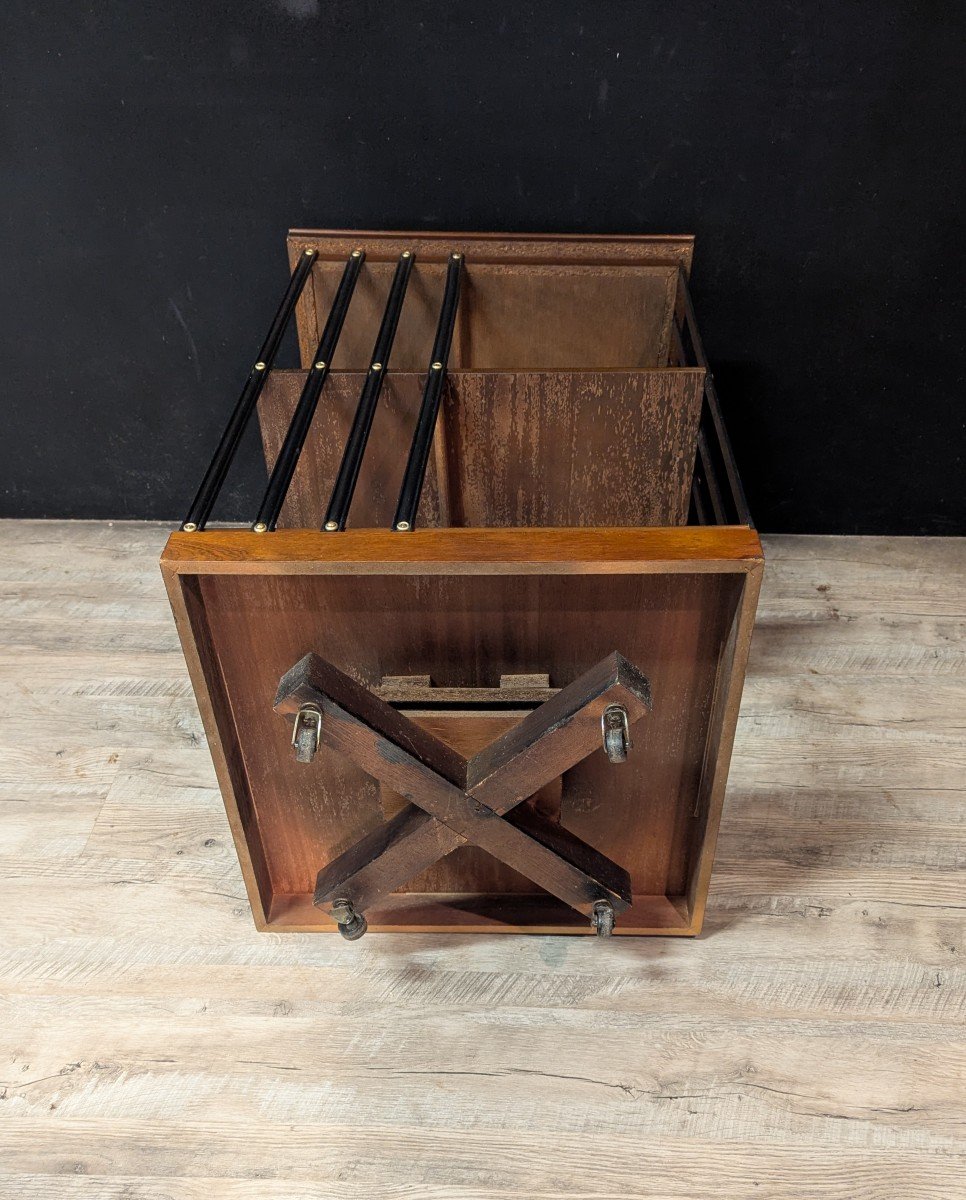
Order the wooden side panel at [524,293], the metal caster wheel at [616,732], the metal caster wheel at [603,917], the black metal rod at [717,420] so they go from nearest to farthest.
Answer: the metal caster wheel at [616,732] < the black metal rod at [717,420] < the metal caster wheel at [603,917] < the wooden side panel at [524,293]

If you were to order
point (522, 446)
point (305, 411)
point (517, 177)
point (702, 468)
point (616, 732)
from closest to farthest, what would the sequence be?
point (616, 732), point (305, 411), point (522, 446), point (702, 468), point (517, 177)

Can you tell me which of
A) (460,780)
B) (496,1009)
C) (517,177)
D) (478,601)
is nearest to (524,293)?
(517,177)

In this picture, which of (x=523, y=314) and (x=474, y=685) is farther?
(x=523, y=314)

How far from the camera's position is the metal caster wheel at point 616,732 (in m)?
0.99

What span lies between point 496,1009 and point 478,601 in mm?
539

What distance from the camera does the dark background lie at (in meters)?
1.56

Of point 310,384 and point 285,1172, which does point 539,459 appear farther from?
point 285,1172

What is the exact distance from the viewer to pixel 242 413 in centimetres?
121

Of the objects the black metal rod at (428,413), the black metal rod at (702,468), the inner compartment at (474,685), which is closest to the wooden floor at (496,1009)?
the inner compartment at (474,685)

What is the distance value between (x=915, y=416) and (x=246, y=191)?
1.27 m

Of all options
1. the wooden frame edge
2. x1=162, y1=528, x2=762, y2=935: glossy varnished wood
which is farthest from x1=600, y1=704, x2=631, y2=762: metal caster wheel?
the wooden frame edge

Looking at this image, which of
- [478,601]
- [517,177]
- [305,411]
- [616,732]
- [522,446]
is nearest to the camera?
[616,732]

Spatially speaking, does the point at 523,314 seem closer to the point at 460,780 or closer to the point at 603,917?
the point at 460,780

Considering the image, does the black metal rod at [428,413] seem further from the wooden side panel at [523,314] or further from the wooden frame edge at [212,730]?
the wooden frame edge at [212,730]
